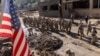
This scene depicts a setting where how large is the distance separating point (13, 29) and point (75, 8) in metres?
42.6

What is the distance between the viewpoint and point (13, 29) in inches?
305

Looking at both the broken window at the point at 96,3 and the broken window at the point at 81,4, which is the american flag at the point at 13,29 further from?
the broken window at the point at 81,4

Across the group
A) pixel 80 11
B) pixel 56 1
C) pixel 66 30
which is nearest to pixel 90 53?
pixel 66 30

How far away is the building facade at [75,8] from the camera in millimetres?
43281

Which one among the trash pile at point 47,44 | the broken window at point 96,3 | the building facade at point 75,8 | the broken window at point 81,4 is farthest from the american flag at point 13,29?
the broken window at point 81,4

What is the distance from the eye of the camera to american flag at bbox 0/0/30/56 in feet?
25.3

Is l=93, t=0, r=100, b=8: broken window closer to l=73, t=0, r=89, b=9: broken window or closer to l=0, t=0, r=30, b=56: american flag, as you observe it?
l=73, t=0, r=89, b=9: broken window

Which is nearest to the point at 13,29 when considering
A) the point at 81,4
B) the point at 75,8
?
the point at 81,4

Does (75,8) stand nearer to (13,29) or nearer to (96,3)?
(96,3)

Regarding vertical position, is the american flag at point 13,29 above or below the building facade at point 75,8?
above

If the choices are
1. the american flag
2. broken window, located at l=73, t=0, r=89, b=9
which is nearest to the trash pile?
broken window, located at l=73, t=0, r=89, b=9

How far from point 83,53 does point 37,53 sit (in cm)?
522

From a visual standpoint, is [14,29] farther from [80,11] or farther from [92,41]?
[80,11]

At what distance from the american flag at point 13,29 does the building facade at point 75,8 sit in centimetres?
3509
